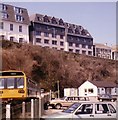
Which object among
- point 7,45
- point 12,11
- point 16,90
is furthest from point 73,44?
point 16,90

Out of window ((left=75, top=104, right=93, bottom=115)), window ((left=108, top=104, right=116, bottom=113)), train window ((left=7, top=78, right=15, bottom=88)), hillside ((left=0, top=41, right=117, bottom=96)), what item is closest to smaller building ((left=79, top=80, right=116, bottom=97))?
hillside ((left=0, top=41, right=117, bottom=96))

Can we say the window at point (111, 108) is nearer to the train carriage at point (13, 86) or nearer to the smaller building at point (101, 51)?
the train carriage at point (13, 86)

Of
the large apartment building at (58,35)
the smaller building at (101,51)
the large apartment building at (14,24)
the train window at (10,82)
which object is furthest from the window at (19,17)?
the train window at (10,82)

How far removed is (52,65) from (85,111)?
50.9m

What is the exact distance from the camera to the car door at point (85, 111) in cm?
1177

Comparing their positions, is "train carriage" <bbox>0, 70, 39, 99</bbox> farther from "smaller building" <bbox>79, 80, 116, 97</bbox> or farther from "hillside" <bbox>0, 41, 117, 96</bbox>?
"smaller building" <bbox>79, 80, 116, 97</bbox>

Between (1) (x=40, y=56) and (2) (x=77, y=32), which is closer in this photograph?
(1) (x=40, y=56)

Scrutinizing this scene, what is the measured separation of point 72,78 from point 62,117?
51.6 meters

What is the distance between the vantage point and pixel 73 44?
8369 cm

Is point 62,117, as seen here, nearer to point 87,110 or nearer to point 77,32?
point 87,110

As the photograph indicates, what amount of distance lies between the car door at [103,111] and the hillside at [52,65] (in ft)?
131

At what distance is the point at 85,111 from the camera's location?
39.3 ft

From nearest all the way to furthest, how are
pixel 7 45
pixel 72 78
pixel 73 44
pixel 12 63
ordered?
pixel 12 63
pixel 7 45
pixel 72 78
pixel 73 44

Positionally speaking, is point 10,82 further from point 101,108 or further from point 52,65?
point 52,65
